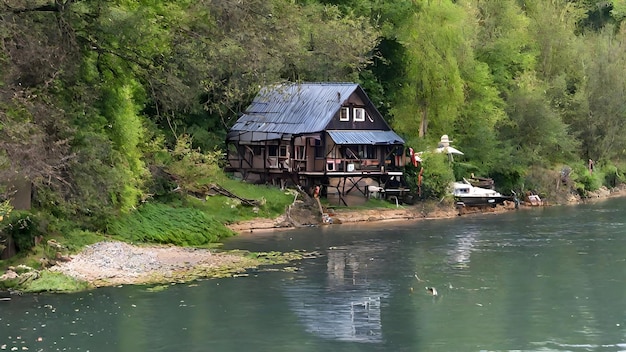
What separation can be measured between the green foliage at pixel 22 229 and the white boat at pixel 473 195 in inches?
1216

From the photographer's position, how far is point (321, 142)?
5216cm

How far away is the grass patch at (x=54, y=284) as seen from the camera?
1130 inches

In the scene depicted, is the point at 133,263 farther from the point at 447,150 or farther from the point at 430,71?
the point at 430,71

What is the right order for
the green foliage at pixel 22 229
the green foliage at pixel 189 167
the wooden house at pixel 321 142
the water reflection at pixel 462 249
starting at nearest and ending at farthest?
the green foliage at pixel 22 229, the water reflection at pixel 462 249, the green foliage at pixel 189 167, the wooden house at pixel 321 142

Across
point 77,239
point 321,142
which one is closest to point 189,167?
point 321,142

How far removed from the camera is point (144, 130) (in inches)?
1720

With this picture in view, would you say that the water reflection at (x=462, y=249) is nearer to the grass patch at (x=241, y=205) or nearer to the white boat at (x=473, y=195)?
the grass patch at (x=241, y=205)

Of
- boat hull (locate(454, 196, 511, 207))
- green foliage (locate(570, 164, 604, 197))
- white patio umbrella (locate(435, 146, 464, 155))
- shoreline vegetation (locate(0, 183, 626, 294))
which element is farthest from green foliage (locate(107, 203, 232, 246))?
green foliage (locate(570, 164, 604, 197))

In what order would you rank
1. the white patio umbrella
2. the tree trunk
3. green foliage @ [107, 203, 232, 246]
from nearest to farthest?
green foliage @ [107, 203, 232, 246], the white patio umbrella, the tree trunk

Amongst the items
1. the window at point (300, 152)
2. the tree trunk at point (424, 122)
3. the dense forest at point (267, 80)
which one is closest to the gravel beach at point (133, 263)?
the dense forest at point (267, 80)

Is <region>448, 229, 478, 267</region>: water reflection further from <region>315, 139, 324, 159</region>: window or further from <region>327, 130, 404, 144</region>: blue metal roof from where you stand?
<region>315, 139, 324, 159</region>: window

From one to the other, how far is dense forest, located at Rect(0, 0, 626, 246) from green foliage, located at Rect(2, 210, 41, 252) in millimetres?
1132

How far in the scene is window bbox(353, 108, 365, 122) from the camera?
5343cm

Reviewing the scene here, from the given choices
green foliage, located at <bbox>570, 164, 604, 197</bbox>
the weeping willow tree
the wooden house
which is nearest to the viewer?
the wooden house
